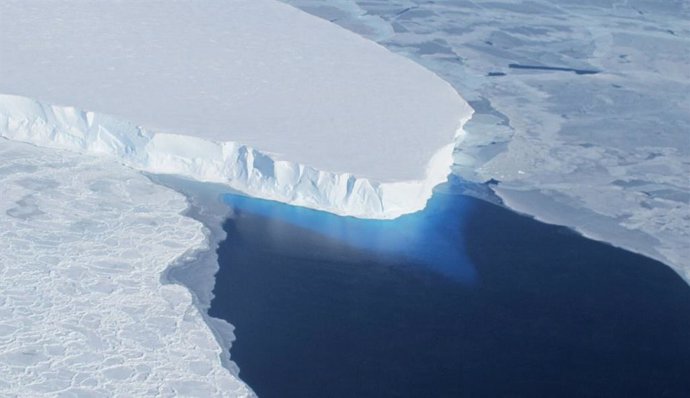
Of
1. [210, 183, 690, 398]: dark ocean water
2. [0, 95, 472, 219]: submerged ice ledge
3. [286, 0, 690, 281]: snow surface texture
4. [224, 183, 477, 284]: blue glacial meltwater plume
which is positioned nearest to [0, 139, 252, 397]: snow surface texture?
[0, 95, 472, 219]: submerged ice ledge

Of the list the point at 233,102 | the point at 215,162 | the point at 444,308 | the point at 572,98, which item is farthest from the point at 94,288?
the point at 572,98

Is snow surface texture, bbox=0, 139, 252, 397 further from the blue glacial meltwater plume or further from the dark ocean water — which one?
the blue glacial meltwater plume

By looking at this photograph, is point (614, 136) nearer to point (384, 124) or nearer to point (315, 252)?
point (384, 124)

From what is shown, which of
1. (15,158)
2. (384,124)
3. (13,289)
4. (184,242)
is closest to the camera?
(13,289)

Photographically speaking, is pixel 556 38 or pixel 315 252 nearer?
pixel 315 252

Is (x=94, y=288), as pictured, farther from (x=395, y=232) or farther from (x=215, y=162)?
(x=395, y=232)

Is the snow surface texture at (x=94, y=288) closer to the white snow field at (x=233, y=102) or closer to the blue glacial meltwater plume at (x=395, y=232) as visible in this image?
the white snow field at (x=233, y=102)

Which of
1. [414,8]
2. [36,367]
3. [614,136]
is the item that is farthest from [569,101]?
[36,367]
